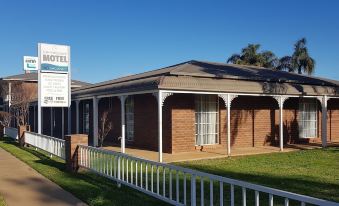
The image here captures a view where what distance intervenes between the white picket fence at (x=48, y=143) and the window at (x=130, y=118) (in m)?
4.25

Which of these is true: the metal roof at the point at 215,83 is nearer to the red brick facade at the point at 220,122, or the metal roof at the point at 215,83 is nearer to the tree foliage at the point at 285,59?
the red brick facade at the point at 220,122

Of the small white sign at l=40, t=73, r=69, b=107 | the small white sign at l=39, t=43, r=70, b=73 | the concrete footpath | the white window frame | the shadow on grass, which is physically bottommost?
the concrete footpath

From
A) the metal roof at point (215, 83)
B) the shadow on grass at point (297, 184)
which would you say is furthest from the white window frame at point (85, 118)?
the shadow on grass at point (297, 184)

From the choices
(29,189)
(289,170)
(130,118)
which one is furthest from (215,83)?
(29,189)

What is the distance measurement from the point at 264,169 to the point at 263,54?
41.0m

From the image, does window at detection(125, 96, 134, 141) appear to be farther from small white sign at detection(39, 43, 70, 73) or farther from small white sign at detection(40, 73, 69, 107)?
small white sign at detection(39, 43, 70, 73)

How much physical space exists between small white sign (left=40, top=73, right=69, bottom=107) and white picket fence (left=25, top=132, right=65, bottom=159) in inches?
62.3

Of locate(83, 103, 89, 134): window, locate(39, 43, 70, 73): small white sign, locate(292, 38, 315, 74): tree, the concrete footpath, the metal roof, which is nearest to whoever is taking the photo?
the concrete footpath

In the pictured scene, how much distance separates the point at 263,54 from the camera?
50688 mm

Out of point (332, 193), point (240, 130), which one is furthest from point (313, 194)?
point (240, 130)

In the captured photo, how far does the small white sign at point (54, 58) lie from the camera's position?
17.0 m

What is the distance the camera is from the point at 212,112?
17031mm

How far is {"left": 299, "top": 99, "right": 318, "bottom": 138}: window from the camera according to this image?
64.8 feet

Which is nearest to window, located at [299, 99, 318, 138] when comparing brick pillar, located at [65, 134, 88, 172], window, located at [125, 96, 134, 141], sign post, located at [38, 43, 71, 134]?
window, located at [125, 96, 134, 141]
